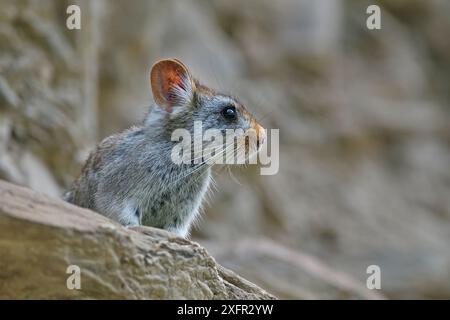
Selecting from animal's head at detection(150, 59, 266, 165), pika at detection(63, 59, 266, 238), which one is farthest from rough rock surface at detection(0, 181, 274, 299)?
animal's head at detection(150, 59, 266, 165)

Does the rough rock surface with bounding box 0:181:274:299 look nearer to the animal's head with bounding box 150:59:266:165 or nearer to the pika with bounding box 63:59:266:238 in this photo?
the pika with bounding box 63:59:266:238

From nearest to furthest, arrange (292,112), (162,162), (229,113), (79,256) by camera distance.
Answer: (79,256)
(162,162)
(229,113)
(292,112)

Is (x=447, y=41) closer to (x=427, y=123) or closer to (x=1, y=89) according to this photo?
(x=427, y=123)

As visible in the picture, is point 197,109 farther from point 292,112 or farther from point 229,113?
point 292,112

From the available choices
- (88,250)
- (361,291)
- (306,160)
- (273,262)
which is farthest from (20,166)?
(306,160)

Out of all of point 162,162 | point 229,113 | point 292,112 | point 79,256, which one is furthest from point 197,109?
point 292,112

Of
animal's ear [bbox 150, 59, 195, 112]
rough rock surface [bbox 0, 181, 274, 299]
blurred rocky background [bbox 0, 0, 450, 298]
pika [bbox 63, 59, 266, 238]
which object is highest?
blurred rocky background [bbox 0, 0, 450, 298]
